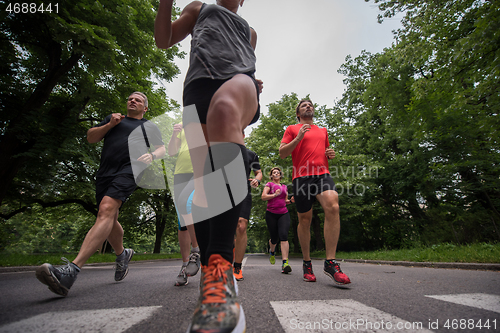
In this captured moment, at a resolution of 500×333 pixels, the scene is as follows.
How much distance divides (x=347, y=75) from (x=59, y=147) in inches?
885

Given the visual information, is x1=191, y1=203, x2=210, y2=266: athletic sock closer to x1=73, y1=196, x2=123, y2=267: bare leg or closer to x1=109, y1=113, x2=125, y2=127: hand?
x1=73, y1=196, x2=123, y2=267: bare leg

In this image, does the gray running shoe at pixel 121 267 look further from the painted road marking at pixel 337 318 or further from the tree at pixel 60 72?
the tree at pixel 60 72

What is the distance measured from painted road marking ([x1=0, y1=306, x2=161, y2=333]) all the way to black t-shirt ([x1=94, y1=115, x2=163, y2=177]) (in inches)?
66.0

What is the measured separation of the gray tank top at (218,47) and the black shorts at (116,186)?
171 centimetres

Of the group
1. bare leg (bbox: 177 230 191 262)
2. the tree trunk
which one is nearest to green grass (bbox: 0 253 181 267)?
bare leg (bbox: 177 230 191 262)

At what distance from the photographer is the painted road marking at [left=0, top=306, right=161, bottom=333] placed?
1175mm

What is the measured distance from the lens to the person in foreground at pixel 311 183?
3.03m

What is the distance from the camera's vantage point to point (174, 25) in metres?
1.80

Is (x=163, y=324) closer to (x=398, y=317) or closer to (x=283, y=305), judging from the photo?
(x=283, y=305)

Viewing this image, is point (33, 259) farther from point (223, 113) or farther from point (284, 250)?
point (223, 113)

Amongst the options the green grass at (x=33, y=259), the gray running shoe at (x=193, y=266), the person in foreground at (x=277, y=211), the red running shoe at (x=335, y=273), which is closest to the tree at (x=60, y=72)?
the green grass at (x=33, y=259)

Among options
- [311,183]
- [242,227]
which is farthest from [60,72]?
[311,183]

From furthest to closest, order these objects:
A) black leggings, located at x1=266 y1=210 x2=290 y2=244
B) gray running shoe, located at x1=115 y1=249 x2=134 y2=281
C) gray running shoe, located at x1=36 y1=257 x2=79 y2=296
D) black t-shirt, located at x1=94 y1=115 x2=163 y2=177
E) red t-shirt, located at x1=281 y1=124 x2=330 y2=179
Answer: black leggings, located at x1=266 y1=210 x2=290 y2=244, red t-shirt, located at x1=281 y1=124 x2=330 y2=179, gray running shoe, located at x1=115 y1=249 x2=134 y2=281, black t-shirt, located at x1=94 y1=115 x2=163 y2=177, gray running shoe, located at x1=36 y1=257 x2=79 y2=296

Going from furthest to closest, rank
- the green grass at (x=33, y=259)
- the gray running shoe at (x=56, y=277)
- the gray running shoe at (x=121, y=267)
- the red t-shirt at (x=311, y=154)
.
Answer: the green grass at (x=33, y=259) → the red t-shirt at (x=311, y=154) → the gray running shoe at (x=121, y=267) → the gray running shoe at (x=56, y=277)
